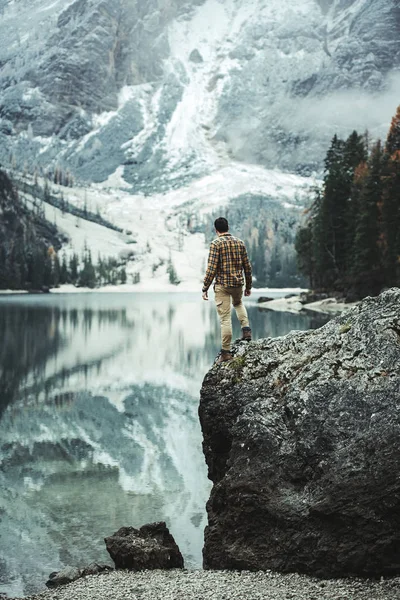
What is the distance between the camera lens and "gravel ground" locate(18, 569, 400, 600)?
848cm

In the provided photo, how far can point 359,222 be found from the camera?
6625cm

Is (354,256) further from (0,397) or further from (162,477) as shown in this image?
(162,477)

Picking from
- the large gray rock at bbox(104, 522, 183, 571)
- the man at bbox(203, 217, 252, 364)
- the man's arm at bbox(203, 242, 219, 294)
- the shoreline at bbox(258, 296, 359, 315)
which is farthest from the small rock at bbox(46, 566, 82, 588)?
the shoreline at bbox(258, 296, 359, 315)

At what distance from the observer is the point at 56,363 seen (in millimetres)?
42688

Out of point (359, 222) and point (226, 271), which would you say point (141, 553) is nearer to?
point (226, 271)

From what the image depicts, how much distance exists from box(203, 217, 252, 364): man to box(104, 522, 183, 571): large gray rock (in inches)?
153

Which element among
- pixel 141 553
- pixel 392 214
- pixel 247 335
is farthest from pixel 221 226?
pixel 392 214

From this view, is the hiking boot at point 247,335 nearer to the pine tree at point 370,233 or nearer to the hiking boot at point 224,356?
the hiking boot at point 224,356

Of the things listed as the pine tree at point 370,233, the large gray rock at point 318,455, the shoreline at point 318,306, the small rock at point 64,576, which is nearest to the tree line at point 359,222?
the pine tree at point 370,233

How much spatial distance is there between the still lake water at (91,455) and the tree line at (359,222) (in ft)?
77.8

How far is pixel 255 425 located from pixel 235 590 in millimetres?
2554

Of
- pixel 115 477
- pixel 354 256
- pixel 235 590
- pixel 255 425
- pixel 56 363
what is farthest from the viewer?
pixel 354 256

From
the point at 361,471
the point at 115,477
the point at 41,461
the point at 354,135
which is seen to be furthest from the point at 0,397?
the point at 354,135

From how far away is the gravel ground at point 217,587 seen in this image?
8477 millimetres
